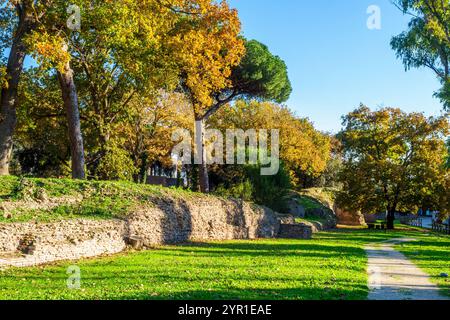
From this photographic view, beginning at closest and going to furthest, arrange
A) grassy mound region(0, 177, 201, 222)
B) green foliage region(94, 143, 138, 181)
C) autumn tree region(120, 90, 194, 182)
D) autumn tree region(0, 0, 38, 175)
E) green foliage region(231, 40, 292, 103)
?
1. grassy mound region(0, 177, 201, 222)
2. autumn tree region(0, 0, 38, 175)
3. green foliage region(94, 143, 138, 181)
4. green foliage region(231, 40, 292, 103)
5. autumn tree region(120, 90, 194, 182)

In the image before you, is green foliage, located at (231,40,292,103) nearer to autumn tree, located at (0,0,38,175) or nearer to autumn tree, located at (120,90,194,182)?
autumn tree, located at (120,90,194,182)

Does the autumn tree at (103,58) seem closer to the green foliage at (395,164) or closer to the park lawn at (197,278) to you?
the park lawn at (197,278)

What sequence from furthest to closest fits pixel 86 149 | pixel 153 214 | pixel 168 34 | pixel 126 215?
pixel 86 149
pixel 168 34
pixel 153 214
pixel 126 215

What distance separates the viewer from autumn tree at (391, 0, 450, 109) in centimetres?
2384

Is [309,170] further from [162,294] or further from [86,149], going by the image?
[162,294]

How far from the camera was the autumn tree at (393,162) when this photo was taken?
4456 centimetres

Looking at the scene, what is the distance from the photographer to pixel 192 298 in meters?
8.80

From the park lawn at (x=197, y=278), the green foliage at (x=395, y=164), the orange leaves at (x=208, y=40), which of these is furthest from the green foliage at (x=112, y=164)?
the green foliage at (x=395, y=164)

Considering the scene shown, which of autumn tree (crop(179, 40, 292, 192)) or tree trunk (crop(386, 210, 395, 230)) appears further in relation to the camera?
Answer: tree trunk (crop(386, 210, 395, 230))

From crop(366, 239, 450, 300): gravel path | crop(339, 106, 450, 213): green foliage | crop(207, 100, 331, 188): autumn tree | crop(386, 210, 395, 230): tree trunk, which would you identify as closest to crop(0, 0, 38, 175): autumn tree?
crop(366, 239, 450, 300): gravel path

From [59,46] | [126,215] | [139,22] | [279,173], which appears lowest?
[126,215]

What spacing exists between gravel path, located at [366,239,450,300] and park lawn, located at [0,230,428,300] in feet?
1.07
